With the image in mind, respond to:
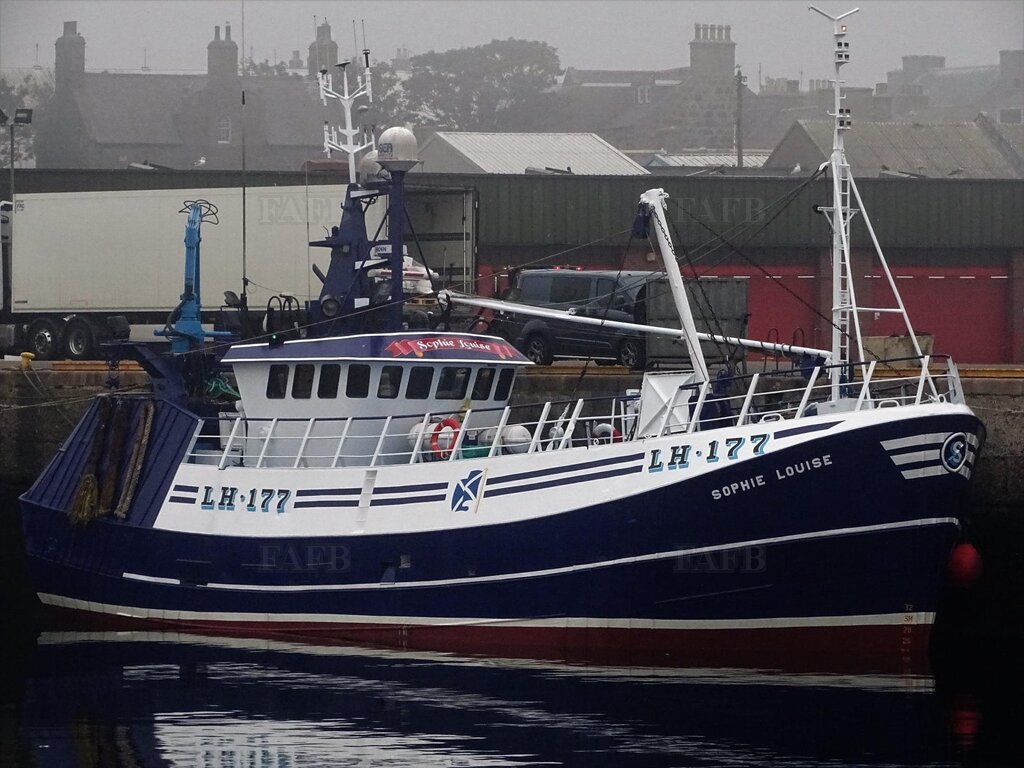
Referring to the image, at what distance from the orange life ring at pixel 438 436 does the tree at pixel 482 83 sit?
108732 millimetres

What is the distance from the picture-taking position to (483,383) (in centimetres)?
2295

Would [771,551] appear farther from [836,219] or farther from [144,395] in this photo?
[144,395]

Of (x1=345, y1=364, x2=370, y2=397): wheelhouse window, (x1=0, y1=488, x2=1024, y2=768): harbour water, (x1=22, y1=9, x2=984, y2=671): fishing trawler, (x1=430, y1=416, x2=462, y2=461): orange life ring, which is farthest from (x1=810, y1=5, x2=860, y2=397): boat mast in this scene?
(x1=345, y1=364, x2=370, y2=397): wheelhouse window

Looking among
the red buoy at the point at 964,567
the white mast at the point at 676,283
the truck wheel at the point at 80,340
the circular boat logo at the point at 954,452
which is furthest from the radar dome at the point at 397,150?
the truck wheel at the point at 80,340

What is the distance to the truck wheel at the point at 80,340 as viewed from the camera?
1449 inches

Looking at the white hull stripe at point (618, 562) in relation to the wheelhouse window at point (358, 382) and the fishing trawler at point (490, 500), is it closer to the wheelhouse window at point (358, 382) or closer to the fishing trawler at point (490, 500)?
the fishing trawler at point (490, 500)

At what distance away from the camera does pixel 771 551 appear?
1944 centimetres

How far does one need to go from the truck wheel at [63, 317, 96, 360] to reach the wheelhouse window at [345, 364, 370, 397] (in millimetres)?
15931

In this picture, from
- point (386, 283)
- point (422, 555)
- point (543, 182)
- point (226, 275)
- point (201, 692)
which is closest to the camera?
point (201, 692)

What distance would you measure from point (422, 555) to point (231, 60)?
91.1 metres

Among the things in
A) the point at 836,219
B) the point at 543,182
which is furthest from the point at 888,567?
the point at 543,182

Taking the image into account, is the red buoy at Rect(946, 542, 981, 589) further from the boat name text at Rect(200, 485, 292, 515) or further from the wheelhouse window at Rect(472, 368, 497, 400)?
the boat name text at Rect(200, 485, 292, 515)

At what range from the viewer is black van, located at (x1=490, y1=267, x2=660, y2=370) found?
30.8m

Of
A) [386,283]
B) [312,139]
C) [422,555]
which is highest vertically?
[312,139]
